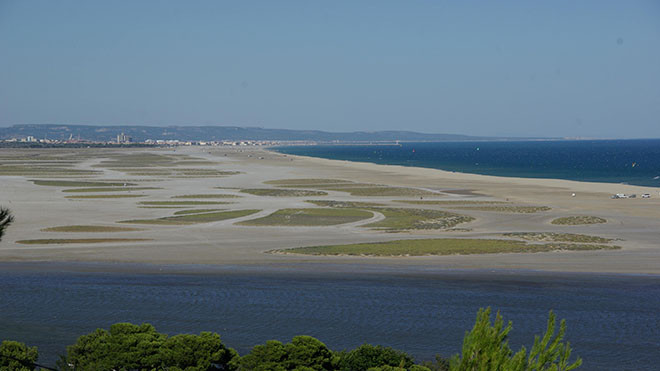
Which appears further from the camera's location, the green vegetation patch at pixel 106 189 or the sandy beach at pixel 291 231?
the green vegetation patch at pixel 106 189

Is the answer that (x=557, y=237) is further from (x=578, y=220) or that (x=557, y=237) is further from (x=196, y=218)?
(x=196, y=218)

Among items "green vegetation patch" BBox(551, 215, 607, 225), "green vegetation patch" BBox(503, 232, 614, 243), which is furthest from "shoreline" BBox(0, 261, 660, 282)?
A: "green vegetation patch" BBox(551, 215, 607, 225)

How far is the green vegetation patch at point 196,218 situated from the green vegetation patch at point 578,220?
28289 mm

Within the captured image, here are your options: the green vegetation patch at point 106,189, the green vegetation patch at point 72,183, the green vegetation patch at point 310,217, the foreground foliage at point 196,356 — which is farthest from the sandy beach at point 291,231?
the foreground foliage at point 196,356

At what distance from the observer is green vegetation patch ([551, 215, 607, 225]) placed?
6188 centimetres

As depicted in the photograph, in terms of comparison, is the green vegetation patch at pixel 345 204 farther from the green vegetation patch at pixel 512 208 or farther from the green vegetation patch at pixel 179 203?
the green vegetation patch at pixel 179 203

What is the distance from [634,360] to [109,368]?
59.5ft

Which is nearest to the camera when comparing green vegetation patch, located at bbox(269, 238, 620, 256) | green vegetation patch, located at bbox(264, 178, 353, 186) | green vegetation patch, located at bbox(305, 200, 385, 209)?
green vegetation patch, located at bbox(269, 238, 620, 256)

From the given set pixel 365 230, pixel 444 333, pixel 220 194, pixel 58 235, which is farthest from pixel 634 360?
pixel 220 194

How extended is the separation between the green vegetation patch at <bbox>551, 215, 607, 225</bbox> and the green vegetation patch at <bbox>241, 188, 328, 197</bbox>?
3380cm

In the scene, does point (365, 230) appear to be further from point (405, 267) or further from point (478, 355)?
point (478, 355)

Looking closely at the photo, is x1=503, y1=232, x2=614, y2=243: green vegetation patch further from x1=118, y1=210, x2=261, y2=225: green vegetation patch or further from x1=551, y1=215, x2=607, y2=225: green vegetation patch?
x1=118, y1=210, x2=261, y2=225: green vegetation patch

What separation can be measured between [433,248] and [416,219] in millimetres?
16001

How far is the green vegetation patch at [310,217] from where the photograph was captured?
60888mm
